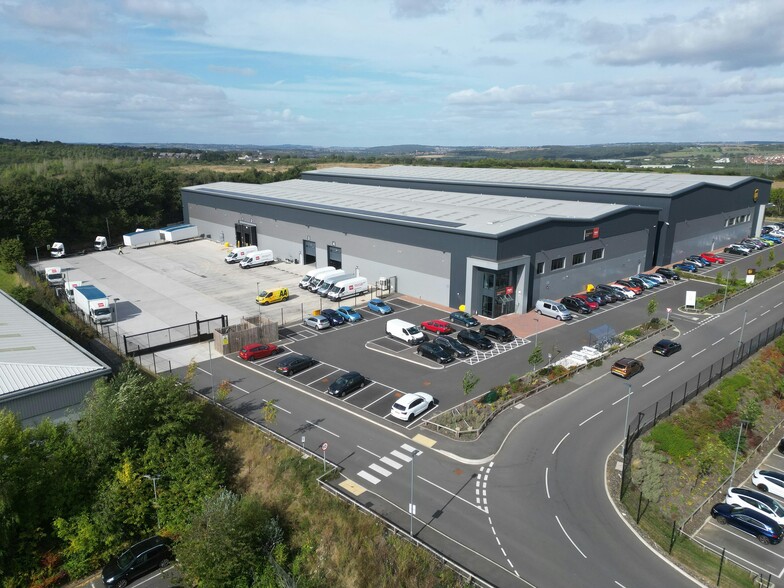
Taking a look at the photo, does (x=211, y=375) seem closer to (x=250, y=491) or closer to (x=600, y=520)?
(x=250, y=491)

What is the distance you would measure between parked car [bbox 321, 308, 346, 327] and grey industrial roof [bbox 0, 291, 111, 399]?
1717cm

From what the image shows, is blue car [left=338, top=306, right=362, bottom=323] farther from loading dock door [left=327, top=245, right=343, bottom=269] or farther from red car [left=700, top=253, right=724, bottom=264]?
red car [left=700, top=253, right=724, bottom=264]

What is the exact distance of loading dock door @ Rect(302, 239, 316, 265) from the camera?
60469mm

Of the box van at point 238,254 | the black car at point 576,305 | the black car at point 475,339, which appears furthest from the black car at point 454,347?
the box van at point 238,254

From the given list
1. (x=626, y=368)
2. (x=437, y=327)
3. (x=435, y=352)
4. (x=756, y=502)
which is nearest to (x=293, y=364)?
(x=435, y=352)

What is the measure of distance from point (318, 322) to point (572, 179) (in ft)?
156

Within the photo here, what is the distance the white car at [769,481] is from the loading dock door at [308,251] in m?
45.2

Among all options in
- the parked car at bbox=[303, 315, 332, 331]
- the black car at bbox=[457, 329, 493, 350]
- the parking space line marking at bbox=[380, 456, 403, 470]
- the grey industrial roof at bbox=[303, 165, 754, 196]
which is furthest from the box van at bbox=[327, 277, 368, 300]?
the grey industrial roof at bbox=[303, 165, 754, 196]

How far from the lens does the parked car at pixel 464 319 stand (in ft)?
135

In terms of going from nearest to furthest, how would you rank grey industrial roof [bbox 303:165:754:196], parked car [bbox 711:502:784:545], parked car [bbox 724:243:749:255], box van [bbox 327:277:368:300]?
parked car [bbox 711:502:784:545], box van [bbox 327:277:368:300], grey industrial roof [bbox 303:165:754:196], parked car [bbox 724:243:749:255]

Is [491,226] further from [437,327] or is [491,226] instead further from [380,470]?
[380,470]

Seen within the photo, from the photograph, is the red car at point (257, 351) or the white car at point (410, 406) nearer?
the white car at point (410, 406)

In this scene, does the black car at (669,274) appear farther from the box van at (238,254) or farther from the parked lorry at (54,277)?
the parked lorry at (54,277)

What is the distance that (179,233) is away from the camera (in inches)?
3022
